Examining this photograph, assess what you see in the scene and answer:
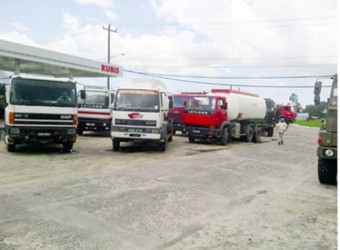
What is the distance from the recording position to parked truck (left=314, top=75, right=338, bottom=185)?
25.8 ft

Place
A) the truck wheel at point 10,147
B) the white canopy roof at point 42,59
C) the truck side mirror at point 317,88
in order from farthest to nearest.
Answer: the white canopy roof at point 42,59, the truck wheel at point 10,147, the truck side mirror at point 317,88

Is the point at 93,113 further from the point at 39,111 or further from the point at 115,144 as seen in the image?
the point at 39,111

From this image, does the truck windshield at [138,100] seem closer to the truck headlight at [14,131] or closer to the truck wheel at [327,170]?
the truck headlight at [14,131]

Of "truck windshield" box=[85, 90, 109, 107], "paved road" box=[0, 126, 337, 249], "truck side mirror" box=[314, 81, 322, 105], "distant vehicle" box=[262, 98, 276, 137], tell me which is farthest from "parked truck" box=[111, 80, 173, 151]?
"distant vehicle" box=[262, 98, 276, 137]

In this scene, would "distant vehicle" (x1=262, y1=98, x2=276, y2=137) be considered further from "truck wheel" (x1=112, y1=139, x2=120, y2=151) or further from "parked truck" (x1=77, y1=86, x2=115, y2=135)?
"truck wheel" (x1=112, y1=139, x2=120, y2=151)

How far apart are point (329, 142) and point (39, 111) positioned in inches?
340

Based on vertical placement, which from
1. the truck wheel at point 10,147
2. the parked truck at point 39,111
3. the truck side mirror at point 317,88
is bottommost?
the truck wheel at point 10,147

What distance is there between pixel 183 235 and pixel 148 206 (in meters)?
1.42

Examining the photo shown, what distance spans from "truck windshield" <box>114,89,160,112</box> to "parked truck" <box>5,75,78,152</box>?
70.6 inches

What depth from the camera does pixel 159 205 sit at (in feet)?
20.2

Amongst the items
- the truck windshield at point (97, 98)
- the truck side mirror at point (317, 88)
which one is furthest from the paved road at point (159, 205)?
the truck windshield at point (97, 98)

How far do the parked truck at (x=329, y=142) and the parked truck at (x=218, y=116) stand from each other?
7.69 metres

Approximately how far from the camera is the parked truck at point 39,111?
11.0 metres

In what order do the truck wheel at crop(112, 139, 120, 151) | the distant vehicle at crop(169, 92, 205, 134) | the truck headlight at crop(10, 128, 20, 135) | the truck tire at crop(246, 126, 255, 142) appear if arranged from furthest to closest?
the distant vehicle at crop(169, 92, 205, 134)
the truck tire at crop(246, 126, 255, 142)
the truck wheel at crop(112, 139, 120, 151)
the truck headlight at crop(10, 128, 20, 135)
